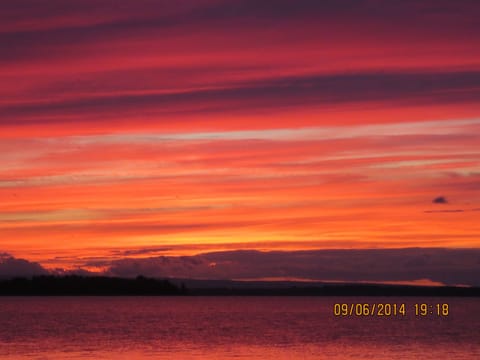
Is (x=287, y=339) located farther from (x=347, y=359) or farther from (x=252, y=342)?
(x=347, y=359)

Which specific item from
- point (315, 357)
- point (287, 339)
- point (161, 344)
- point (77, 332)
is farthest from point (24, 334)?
point (315, 357)

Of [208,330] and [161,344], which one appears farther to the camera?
[208,330]

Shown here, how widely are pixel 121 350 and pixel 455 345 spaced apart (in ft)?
79.8

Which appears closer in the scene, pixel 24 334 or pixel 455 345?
pixel 455 345

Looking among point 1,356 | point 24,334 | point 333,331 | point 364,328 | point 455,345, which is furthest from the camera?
point 364,328

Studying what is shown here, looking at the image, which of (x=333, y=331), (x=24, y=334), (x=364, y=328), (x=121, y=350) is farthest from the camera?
(x=364, y=328)

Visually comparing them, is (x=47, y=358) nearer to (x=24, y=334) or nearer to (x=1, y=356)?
(x=1, y=356)

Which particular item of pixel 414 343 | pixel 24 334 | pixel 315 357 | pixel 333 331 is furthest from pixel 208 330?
pixel 315 357

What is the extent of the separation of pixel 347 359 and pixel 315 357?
7.13ft

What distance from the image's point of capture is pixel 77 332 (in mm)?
86125

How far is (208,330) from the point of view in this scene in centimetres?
9144

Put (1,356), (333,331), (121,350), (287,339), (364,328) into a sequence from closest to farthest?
1. (1,356)
2. (121,350)
3. (287,339)
4. (333,331)
5. (364,328)

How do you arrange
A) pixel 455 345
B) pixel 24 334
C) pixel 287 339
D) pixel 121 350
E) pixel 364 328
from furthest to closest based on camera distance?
pixel 364 328 → pixel 24 334 → pixel 287 339 → pixel 455 345 → pixel 121 350

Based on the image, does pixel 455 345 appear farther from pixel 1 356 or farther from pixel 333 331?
pixel 1 356
